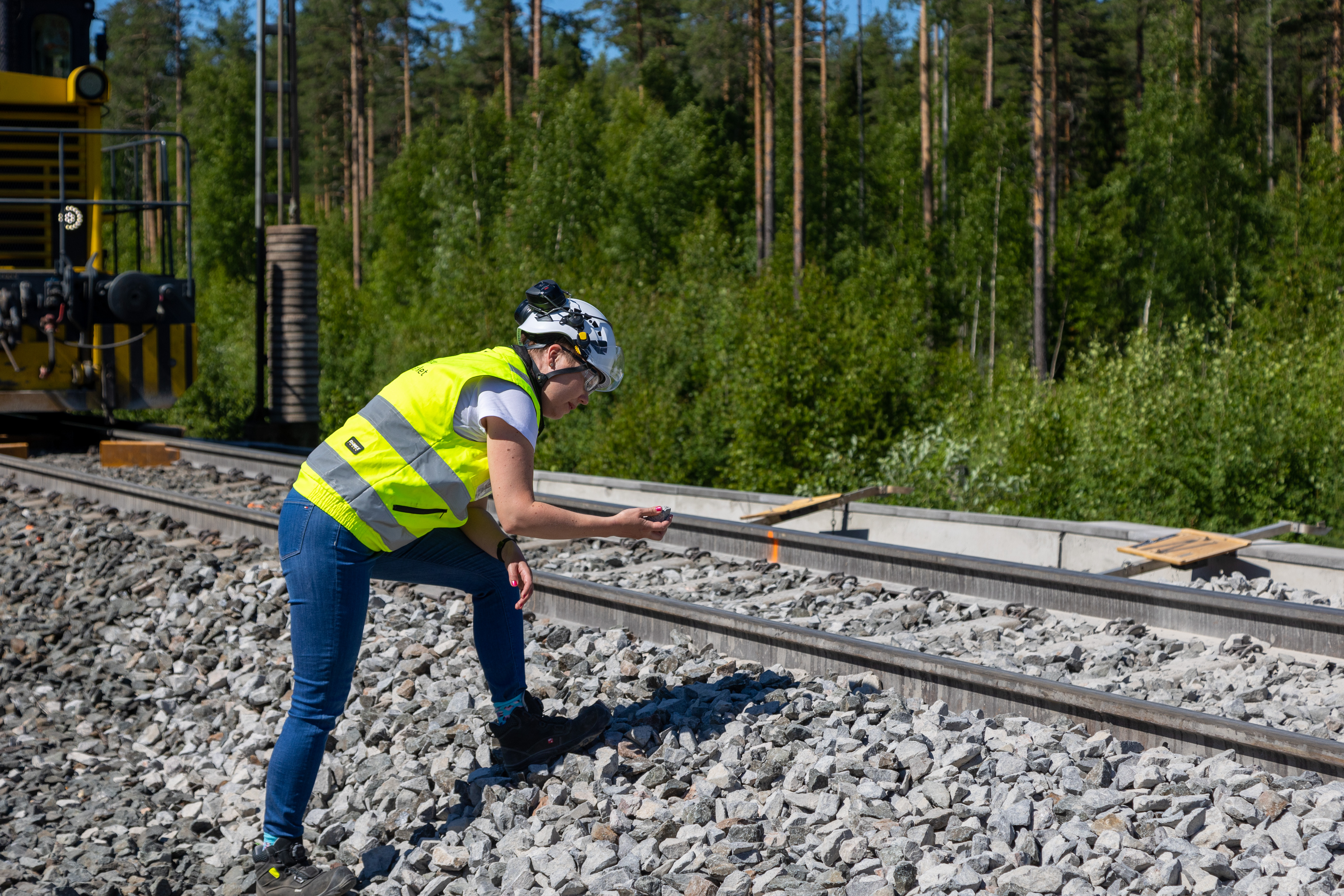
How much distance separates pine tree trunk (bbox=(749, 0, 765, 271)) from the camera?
30109mm

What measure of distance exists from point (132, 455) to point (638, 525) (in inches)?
374

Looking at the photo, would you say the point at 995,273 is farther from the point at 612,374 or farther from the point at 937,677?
the point at 612,374

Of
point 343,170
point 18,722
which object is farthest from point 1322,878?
point 343,170

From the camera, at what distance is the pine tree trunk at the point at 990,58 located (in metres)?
36.4

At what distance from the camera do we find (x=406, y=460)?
3551 millimetres

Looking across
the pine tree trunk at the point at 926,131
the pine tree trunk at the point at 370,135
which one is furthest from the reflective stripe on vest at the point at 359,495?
the pine tree trunk at the point at 370,135

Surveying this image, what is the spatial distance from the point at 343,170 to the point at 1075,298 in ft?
126

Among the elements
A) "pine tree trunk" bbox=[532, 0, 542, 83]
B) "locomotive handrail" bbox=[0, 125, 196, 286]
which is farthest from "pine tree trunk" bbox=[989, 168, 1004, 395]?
"locomotive handrail" bbox=[0, 125, 196, 286]

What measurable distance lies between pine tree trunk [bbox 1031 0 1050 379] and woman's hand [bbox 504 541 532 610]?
22.4 metres

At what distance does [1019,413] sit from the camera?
1291 cm

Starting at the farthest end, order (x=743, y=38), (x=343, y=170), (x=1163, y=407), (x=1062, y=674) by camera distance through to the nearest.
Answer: (x=343, y=170) → (x=743, y=38) → (x=1163, y=407) → (x=1062, y=674)

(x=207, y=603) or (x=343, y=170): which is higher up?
(x=343, y=170)

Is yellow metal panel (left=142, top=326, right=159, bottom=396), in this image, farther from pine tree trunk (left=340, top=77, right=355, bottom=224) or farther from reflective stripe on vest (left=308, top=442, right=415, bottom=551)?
pine tree trunk (left=340, top=77, right=355, bottom=224)

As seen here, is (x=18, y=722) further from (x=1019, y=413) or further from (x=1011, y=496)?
(x=1019, y=413)
